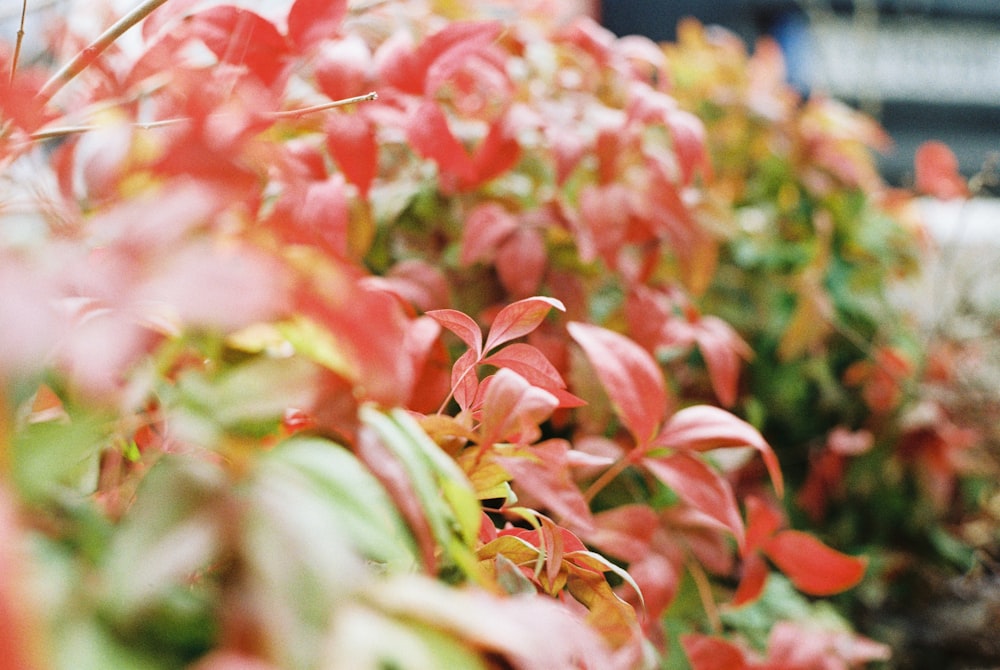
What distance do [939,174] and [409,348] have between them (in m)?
0.86

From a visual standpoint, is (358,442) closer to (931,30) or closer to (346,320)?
(346,320)

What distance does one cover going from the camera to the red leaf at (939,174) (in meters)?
0.98

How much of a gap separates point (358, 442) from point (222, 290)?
0.07m

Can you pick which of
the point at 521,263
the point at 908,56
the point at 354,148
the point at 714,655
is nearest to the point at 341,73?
the point at 354,148

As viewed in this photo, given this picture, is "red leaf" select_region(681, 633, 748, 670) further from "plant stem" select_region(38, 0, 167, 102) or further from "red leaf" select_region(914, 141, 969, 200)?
"red leaf" select_region(914, 141, 969, 200)

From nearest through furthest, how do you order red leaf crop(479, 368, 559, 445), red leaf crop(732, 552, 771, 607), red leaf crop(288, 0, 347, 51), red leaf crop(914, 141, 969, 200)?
red leaf crop(479, 368, 559, 445) < red leaf crop(288, 0, 347, 51) < red leaf crop(732, 552, 771, 607) < red leaf crop(914, 141, 969, 200)

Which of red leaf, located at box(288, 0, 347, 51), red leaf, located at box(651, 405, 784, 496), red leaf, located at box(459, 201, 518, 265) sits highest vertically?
red leaf, located at box(288, 0, 347, 51)

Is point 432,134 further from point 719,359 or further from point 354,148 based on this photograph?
point 719,359

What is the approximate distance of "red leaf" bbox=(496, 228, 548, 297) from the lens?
562 millimetres

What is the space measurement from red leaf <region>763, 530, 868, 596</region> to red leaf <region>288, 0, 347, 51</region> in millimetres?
392

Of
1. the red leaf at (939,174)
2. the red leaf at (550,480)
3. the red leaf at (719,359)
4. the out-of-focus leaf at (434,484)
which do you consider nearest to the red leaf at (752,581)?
the red leaf at (719,359)

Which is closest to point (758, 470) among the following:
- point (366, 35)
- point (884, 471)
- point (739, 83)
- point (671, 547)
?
point (884, 471)

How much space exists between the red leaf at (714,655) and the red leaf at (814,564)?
2.8 inches

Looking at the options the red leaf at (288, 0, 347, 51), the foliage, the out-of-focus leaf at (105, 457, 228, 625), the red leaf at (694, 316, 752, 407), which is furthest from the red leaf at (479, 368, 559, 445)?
the red leaf at (694, 316, 752, 407)
